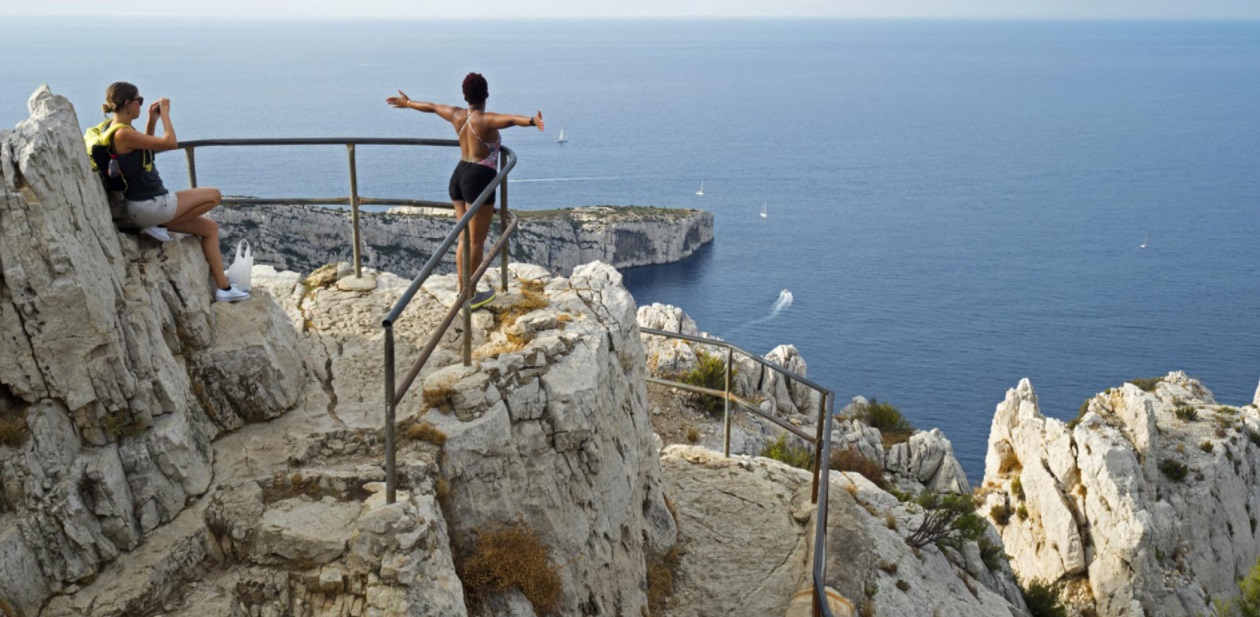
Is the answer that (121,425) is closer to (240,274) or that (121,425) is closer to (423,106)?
(240,274)

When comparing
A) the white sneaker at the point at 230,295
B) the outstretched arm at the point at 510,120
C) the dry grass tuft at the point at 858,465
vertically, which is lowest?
the dry grass tuft at the point at 858,465

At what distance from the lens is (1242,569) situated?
1159 inches

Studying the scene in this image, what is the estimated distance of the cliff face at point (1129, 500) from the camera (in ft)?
84.9

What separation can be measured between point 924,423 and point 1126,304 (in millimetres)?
36055

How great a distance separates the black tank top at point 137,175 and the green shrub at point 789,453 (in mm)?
12384

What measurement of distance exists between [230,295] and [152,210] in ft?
3.23

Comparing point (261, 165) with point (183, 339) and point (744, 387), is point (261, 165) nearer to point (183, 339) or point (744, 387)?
point (744, 387)

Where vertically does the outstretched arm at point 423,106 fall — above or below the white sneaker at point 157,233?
above

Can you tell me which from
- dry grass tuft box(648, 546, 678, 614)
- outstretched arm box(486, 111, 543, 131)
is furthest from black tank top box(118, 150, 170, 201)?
dry grass tuft box(648, 546, 678, 614)

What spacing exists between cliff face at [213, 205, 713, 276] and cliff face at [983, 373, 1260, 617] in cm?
2482

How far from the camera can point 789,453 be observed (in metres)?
19.3

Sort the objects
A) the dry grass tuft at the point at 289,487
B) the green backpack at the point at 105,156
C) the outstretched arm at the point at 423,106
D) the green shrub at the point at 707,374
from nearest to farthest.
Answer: the dry grass tuft at the point at 289,487 → the green backpack at the point at 105,156 → the outstretched arm at the point at 423,106 → the green shrub at the point at 707,374

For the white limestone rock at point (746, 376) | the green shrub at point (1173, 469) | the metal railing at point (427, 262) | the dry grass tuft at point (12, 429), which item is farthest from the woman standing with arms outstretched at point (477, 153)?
the green shrub at point (1173, 469)

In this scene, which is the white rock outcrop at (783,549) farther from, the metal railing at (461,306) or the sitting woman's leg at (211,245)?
the sitting woman's leg at (211,245)
